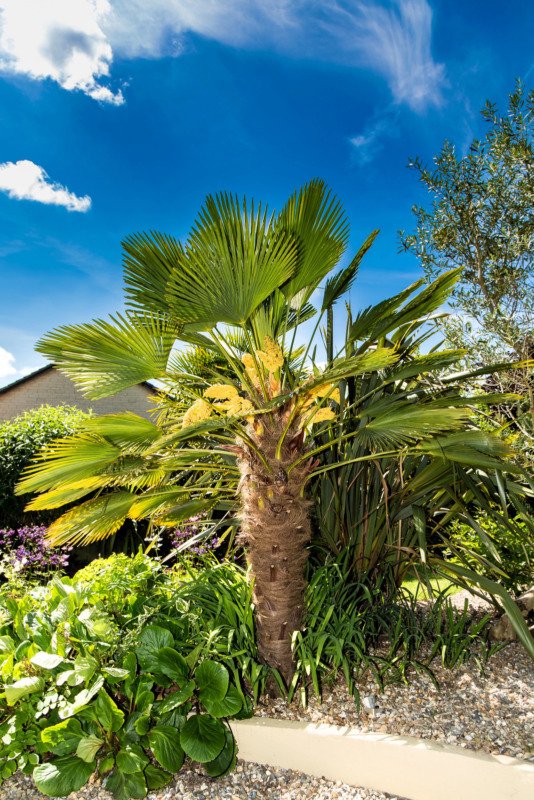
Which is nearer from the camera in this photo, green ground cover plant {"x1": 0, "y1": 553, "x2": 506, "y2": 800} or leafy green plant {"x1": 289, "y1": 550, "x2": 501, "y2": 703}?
green ground cover plant {"x1": 0, "y1": 553, "x2": 506, "y2": 800}

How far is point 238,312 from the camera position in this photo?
256 cm

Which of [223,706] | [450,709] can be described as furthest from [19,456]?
[450,709]

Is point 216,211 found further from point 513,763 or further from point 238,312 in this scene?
point 513,763

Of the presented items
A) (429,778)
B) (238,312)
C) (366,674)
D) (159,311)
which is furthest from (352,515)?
(159,311)

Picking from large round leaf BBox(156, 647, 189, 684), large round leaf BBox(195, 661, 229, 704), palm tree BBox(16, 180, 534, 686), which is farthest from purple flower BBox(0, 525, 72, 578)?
large round leaf BBox(195, 661, 229, 704)

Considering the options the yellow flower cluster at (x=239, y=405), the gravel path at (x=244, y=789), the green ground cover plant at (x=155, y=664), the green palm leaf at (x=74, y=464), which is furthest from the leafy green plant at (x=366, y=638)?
the green palm leaf at (x=74, y=464)

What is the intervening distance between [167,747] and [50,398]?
1456 cm

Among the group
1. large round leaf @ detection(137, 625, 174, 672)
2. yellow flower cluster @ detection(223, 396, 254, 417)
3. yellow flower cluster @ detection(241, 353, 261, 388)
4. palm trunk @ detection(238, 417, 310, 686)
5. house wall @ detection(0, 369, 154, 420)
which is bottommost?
large round leaf @ detection(137, 625, 174, 672)

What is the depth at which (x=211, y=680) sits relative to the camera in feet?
7.48

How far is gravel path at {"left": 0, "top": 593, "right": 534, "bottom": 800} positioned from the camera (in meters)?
2.19

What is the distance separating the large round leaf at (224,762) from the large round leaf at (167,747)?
0.15 metres

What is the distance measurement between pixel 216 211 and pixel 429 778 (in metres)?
2.91

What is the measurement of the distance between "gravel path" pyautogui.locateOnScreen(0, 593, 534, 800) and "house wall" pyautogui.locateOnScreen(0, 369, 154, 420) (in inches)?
519

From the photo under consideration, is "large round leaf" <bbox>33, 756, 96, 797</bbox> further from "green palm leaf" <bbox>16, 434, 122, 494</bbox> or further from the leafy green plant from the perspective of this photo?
"green palm leaf" <bbox>16, 434, 122, 494</bbox>
